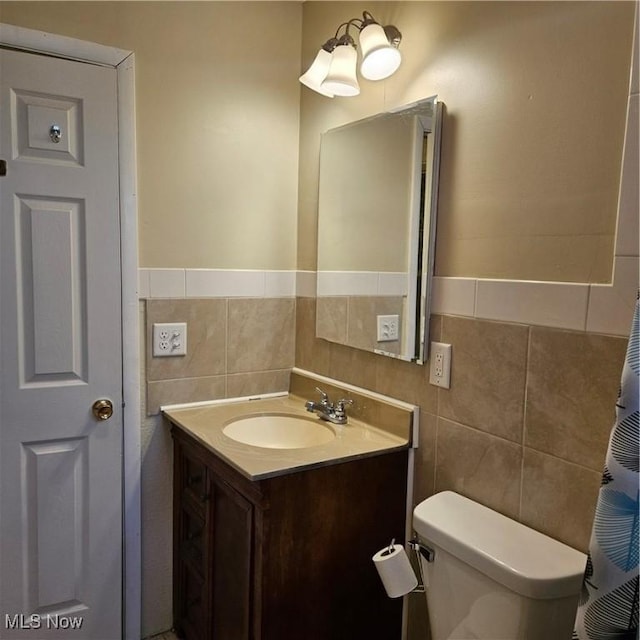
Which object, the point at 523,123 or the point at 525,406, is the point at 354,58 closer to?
the point at 523,123

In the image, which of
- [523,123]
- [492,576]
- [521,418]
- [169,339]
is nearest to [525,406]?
[521,418]

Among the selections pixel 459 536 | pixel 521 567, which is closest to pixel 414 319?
pixel 459 536

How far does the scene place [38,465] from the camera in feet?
5.58

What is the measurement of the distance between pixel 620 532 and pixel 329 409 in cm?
111

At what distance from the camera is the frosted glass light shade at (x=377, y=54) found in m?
1.55

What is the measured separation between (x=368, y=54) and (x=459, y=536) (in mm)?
1338

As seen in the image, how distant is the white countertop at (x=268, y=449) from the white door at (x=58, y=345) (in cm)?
31

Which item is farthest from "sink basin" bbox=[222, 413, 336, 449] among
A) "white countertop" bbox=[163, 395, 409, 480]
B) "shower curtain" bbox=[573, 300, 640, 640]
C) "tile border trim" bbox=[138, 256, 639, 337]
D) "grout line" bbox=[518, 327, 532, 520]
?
"shower curtain" bbox=[573, 300, 640, 640]

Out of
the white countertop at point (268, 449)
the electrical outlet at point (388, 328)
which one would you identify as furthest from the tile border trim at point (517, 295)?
the white countertop at point (268, 449)

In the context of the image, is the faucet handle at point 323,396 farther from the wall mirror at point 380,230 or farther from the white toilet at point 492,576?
the white toilet at point 492,576

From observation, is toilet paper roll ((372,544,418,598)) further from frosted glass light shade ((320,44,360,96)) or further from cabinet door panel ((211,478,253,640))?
frosted glass light shade ((320,44,360,96))

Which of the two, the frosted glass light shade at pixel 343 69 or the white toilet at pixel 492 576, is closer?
the white toilet at pixel 492 576

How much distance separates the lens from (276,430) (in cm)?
195

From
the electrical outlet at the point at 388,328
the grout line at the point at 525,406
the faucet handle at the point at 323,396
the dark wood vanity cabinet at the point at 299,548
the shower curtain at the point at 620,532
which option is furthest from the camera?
the faucet handle at the point at 323,396
